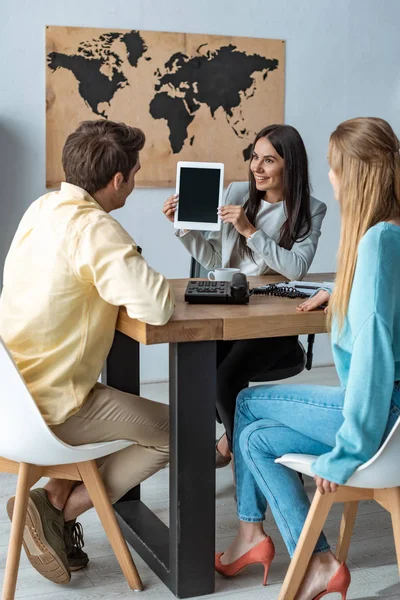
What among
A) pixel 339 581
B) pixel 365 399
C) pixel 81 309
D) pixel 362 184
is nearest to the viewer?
pixel 365 399

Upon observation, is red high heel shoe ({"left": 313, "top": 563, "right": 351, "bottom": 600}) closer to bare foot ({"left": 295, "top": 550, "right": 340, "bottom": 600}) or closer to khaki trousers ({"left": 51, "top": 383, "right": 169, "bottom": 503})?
bare foot ({"left": 295, "top": 550, "right": 340, "bottom": 600})

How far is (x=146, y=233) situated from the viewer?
460 cm

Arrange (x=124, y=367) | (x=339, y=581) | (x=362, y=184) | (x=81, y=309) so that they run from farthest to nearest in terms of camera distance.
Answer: (x=124, y=367), (x=81, y=309), (x=339, y=581), (x=362, y=184)

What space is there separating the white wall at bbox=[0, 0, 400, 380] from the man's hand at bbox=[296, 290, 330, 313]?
2464mm

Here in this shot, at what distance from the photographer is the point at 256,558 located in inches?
87.6

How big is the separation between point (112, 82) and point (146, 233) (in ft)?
2.80

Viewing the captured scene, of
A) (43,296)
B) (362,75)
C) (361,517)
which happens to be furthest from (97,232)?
(362,75)

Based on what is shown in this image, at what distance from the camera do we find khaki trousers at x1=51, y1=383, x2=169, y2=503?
2.13m

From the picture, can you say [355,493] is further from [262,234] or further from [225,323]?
[262,234]

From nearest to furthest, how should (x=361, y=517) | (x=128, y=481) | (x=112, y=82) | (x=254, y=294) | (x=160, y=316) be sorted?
1. (x=160, y=316)
2. (x=128, y=481)
3. (x=254, y=294)
4. (x=361, y=517)
5. (x=112, y=82)

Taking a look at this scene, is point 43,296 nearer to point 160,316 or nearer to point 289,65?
point 160,316

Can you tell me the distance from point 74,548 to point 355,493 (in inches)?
36.0

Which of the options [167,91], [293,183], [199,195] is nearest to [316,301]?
[199,195]

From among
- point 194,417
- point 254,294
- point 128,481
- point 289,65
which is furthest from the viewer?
point 289,65
